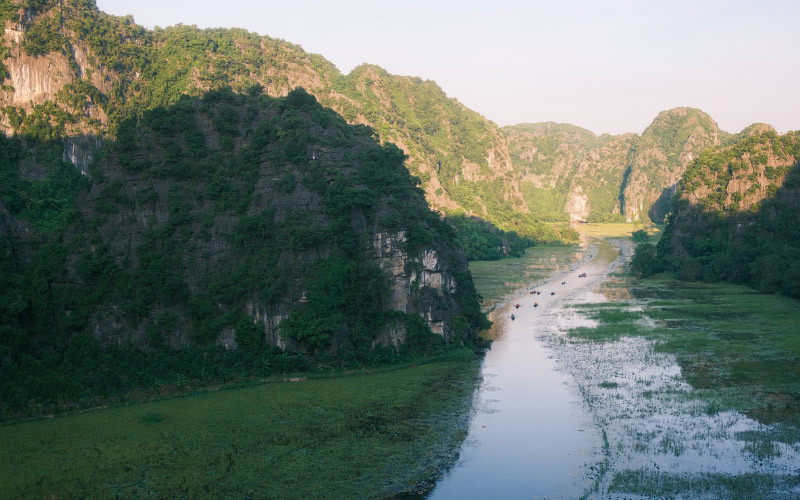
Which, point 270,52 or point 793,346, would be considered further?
point 270,52

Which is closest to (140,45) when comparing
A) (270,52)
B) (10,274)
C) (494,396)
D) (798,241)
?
(270,52)

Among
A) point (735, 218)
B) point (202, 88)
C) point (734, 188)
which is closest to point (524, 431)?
point (735, 218)

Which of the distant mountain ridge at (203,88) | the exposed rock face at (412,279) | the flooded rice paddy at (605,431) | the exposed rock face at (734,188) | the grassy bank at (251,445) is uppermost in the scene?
the distant mountain ridge at (203,88)

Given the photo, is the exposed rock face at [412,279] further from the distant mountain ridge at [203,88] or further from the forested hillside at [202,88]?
the distant mountain ridge at [203,88]

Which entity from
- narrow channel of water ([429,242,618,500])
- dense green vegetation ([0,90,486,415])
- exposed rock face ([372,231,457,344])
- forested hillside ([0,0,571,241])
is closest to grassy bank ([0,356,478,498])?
narrow channel of water ([429,242,618,500])

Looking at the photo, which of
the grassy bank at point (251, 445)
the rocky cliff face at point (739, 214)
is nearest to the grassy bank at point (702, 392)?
the grassy bank at point (251, 445)

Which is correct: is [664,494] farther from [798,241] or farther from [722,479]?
[798,241]

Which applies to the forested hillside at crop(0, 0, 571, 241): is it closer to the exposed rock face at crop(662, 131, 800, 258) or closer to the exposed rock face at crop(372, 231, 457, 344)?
the exposed rock face at crop(372, 231, 457, 344)
